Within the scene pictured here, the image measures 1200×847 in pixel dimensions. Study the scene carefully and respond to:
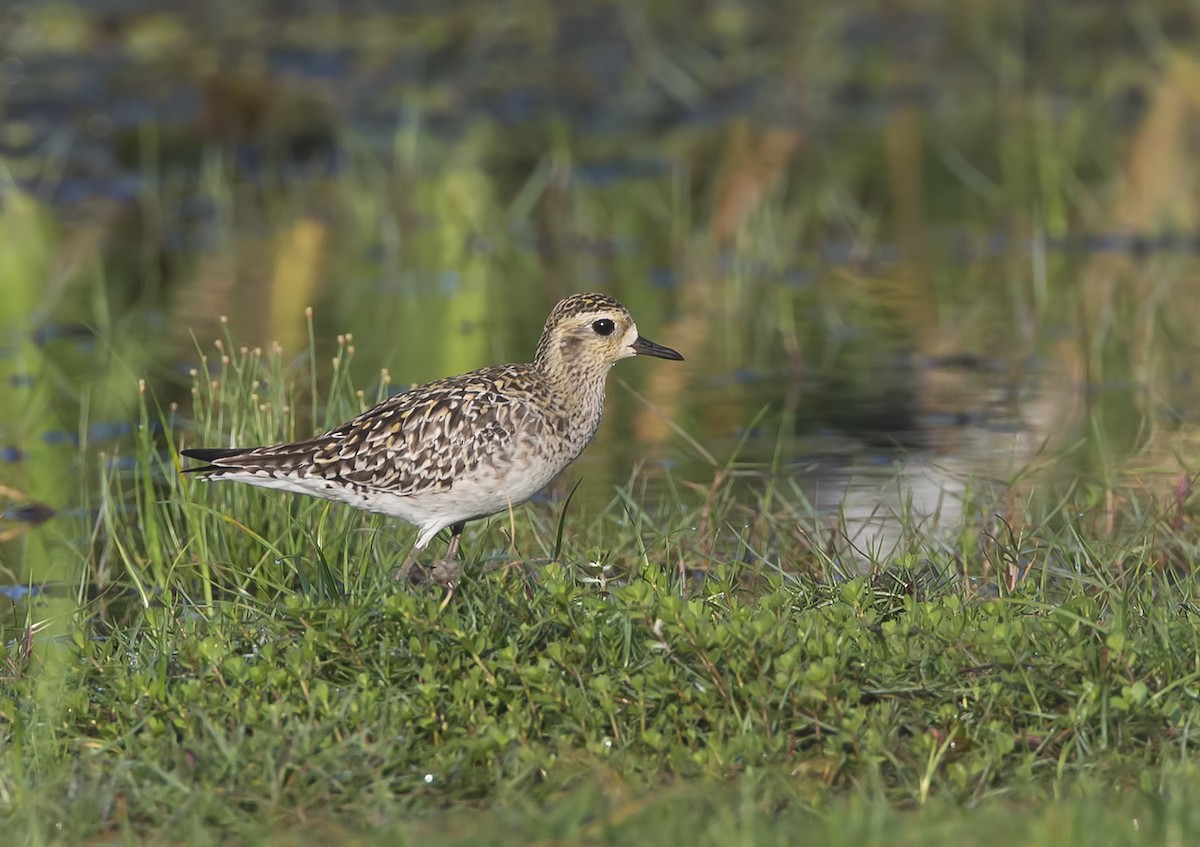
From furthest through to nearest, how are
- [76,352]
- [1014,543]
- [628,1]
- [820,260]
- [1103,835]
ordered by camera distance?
[628,1] → [820,260] → [76,352] → [1014,543] → [1103,835]

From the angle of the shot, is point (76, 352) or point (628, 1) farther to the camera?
point (628, 1)

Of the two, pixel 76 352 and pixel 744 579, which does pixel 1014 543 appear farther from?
pixel 76 352

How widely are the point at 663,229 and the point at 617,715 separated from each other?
988cm

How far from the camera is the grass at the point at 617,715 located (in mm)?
5305

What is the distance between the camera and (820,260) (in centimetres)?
1463

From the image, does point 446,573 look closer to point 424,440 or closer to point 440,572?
point 440,572

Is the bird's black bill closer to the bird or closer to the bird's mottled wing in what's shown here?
the bird

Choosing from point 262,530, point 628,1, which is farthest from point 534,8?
point 262,530

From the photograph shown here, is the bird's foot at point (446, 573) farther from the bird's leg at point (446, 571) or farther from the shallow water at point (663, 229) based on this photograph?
the shallow water at point (663, 229)

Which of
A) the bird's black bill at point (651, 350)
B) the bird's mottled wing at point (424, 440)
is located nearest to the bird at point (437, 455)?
the bird's mottled wing at point (424, 440)

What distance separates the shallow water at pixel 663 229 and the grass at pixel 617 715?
1277 mm

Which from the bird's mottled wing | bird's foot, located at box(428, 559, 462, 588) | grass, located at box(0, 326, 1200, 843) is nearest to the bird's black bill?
the bird's mottled wing

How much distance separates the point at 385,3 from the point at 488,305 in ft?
27.0

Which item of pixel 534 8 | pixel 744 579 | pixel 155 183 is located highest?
pixel 534 8
